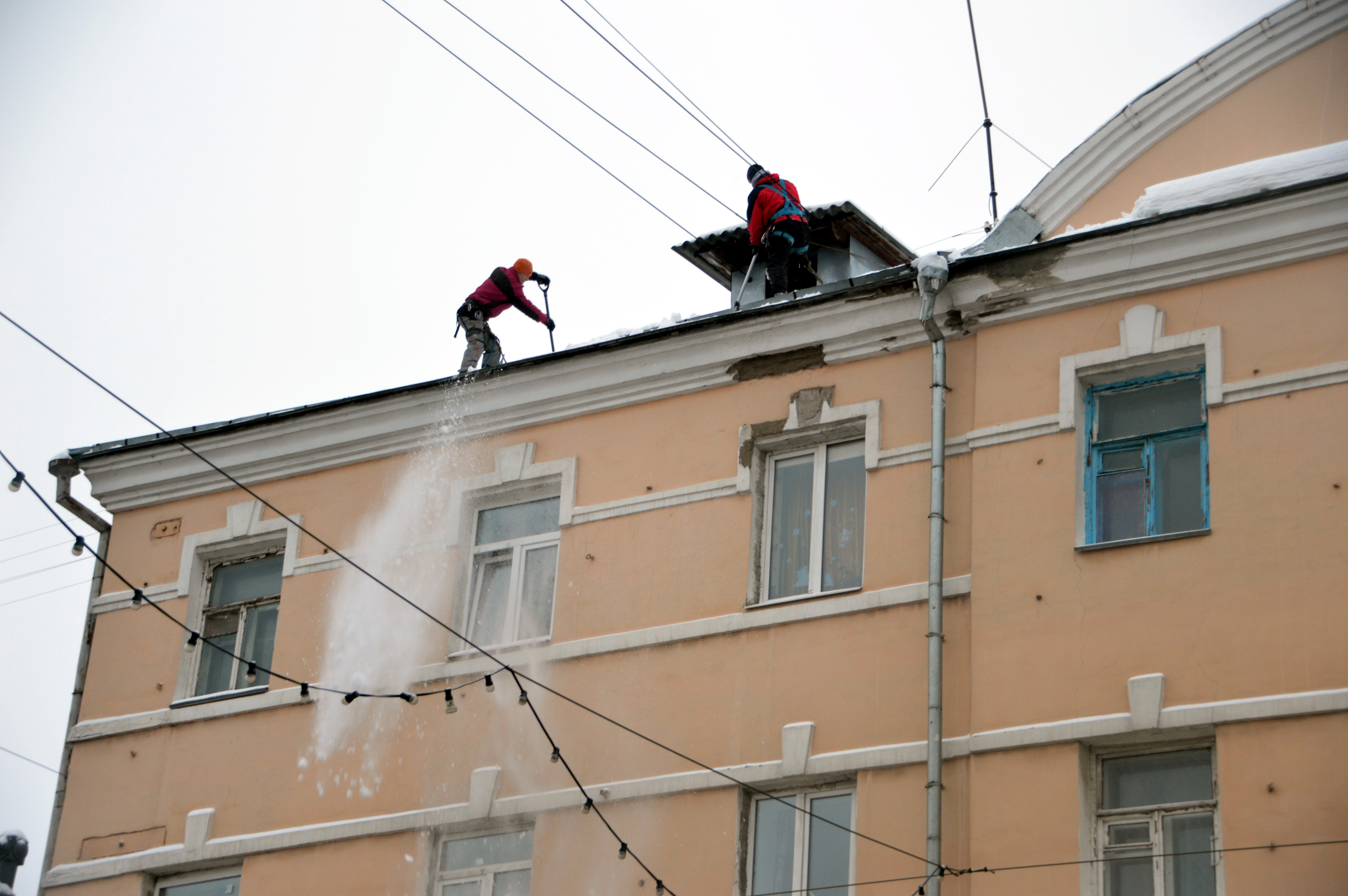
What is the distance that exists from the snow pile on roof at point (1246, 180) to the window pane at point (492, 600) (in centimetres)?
589

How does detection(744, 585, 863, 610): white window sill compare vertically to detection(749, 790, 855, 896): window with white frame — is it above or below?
above

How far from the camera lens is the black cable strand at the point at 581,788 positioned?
1340 cm

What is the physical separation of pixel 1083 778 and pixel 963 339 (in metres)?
3.59

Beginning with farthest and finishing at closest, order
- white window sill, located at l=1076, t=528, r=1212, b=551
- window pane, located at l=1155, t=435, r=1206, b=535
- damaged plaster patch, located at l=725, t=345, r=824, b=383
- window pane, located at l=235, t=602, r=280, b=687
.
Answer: window pane, located at l=235, t=602, r=280, b=687
damaged plaster patch, located at l=725, t=345, r=824, b=383
window pane, located at l=1155, t=435, r=1206, b=535
white window sill, located at l=1076, t=528, r=1212, b=551

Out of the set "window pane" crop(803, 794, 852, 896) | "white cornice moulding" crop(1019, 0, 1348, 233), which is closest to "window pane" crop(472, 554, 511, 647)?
"window pane" crop(803, 794, 852, 896)

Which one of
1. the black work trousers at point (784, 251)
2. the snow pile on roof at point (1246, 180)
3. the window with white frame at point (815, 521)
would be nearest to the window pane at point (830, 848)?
the window with white frame at point (815, 521)

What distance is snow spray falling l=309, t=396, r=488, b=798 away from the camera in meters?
15.2

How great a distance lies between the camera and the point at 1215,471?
1241 cm

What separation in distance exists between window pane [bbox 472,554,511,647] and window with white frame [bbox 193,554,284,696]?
2.04m

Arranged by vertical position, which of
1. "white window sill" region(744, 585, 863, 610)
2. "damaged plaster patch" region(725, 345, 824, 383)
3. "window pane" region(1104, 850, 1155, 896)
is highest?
"damaged plaster patch" region(725, 345, 824, 383)

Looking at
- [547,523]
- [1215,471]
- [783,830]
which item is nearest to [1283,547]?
[1215,471]

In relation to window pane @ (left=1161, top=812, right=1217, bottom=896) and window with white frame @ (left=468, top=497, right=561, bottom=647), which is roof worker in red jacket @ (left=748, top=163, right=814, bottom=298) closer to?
window with white frame @ (left=468, top=497, right=561, bottom=647)

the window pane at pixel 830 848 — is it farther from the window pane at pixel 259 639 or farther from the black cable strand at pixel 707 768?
the window pane at pixel 259 639

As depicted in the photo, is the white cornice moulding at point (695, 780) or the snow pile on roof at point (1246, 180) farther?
the snow pile on roof at point (1246, 180)
